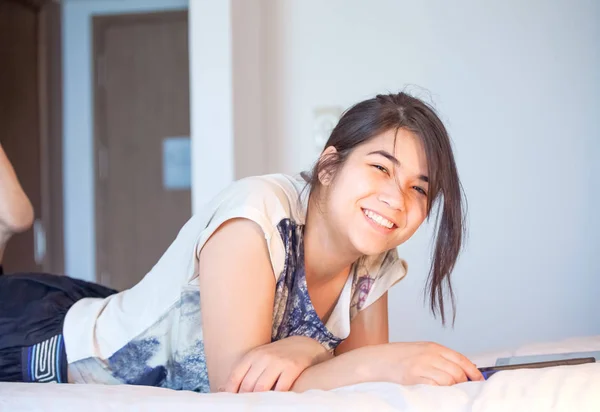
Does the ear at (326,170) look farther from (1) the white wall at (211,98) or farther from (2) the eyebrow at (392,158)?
(1) the white wall at (211,98)

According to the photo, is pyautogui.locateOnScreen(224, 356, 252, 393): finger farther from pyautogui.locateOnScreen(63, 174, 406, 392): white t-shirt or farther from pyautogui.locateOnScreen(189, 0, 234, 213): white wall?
pyautogui.locateOnScreen(189, 0, 234, 213): white wall

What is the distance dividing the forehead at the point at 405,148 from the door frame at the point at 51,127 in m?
2.97

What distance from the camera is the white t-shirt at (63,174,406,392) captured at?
1066 millimetres

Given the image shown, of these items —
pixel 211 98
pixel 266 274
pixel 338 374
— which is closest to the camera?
pixel 338 374

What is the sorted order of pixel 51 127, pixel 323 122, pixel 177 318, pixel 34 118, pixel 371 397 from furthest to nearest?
pixel 51 127
pixel 34 118
pixel 323 122
pixel 177 318
pixel 371 397

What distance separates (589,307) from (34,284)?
1569 millimetres

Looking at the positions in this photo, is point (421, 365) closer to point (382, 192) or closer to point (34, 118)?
point (382, 192)

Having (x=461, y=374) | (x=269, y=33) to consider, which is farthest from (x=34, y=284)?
(x=269, y=33)

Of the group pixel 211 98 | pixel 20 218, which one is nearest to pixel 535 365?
pixel 20 218

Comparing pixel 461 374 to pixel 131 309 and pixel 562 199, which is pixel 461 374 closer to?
pixel 131 309

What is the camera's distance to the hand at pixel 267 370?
2.76ft

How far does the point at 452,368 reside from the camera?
2.60 feet

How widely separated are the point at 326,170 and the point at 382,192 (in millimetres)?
120

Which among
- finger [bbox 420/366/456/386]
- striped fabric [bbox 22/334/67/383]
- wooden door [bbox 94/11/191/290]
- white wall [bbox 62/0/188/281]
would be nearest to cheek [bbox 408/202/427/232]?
finger [bbox 420/366/456/386]
